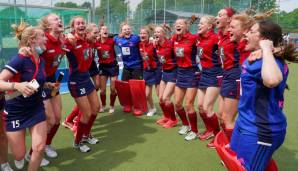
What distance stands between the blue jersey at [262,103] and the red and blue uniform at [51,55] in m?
2.84

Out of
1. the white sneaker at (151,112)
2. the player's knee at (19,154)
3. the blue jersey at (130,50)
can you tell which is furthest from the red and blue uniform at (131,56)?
the player's knee at (19,154)

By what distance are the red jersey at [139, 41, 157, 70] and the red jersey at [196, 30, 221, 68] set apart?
199 cm

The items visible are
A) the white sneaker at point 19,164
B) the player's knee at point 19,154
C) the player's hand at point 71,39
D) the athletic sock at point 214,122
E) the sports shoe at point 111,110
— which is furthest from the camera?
the sports shoe at point 111,110

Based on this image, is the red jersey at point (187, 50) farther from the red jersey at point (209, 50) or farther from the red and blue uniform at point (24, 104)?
the red and blue uniform at point (24, 104)

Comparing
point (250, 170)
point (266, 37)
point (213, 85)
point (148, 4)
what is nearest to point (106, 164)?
point (213, 85)

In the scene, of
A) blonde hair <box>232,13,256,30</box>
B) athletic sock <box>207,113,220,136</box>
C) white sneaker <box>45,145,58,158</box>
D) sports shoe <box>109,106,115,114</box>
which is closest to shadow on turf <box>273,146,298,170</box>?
athletic sock <box>207,113,220,136</box>

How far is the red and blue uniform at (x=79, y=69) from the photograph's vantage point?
4.86 metres

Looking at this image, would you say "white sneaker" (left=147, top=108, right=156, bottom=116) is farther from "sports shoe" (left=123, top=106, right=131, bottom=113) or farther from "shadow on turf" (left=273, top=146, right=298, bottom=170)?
"shadow on turf" (left=273, top=146, right=298, bottom=170)

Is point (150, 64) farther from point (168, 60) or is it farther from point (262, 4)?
point (262, 4)

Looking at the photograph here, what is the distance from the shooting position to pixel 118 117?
7121 millimetres

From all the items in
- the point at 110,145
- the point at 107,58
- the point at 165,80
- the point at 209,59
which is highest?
the point at 209,59

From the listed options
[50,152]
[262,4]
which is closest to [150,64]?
[50,152]

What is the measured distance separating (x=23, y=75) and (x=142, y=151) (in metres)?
2.28

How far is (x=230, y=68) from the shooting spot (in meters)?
4.58
